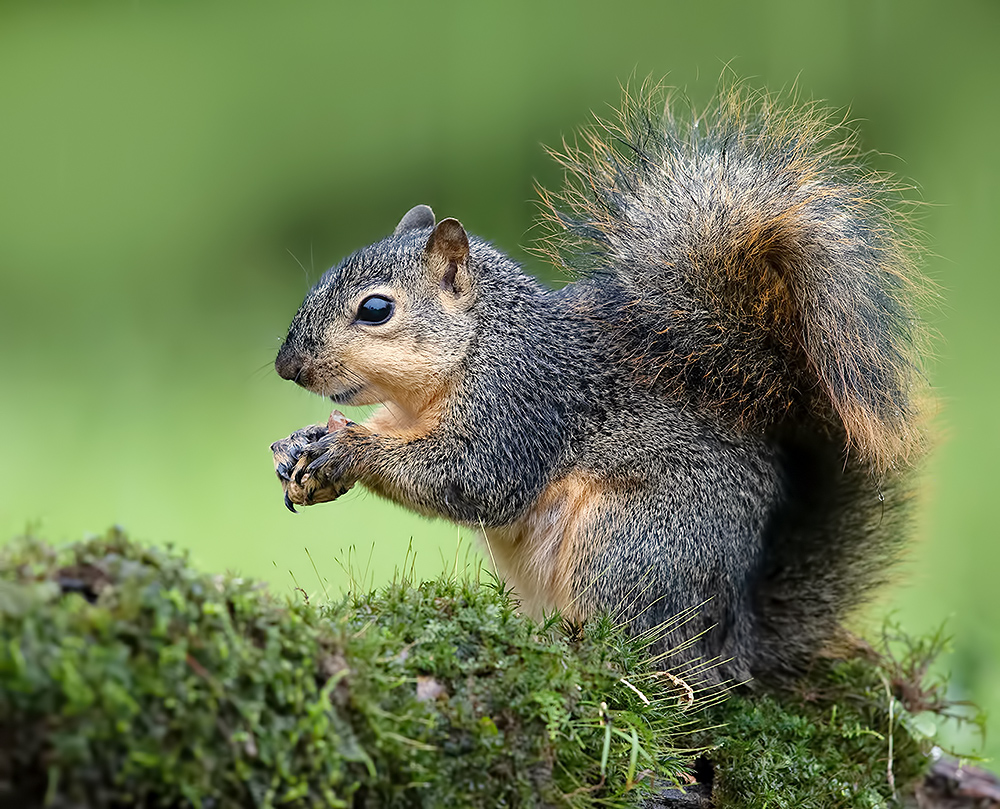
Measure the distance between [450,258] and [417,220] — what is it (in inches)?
16.4

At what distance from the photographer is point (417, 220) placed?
251 cm

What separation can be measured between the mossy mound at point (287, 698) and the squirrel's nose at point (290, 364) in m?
0.60

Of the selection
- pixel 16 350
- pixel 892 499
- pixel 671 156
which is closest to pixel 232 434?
pixel 16 350

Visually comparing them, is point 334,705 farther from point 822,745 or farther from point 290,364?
point 822,745

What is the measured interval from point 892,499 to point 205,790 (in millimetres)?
1795

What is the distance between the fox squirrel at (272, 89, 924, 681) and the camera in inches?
77.2

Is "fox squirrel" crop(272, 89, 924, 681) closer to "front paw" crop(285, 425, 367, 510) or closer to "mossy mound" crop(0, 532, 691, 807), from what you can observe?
"front paw" crop(285, 425, 367, 510)

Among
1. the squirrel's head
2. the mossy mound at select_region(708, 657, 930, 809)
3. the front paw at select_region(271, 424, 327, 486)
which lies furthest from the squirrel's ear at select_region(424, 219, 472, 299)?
the mossy mound at select_region(708, 657, 930, 809)

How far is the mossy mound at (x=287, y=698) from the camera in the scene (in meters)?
0.91

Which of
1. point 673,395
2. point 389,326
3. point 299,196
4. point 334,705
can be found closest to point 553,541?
point 673,395

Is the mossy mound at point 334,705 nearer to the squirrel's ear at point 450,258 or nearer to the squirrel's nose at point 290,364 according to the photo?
the squirrel's nose at point 290,364

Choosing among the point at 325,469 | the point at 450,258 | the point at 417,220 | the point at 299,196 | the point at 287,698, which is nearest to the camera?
the point at 287,698

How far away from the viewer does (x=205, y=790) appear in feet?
3.18

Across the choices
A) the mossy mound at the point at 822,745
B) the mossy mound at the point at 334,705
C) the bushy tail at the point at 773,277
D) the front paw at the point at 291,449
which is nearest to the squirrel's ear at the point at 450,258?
the bushy tail at the point at 773,277
